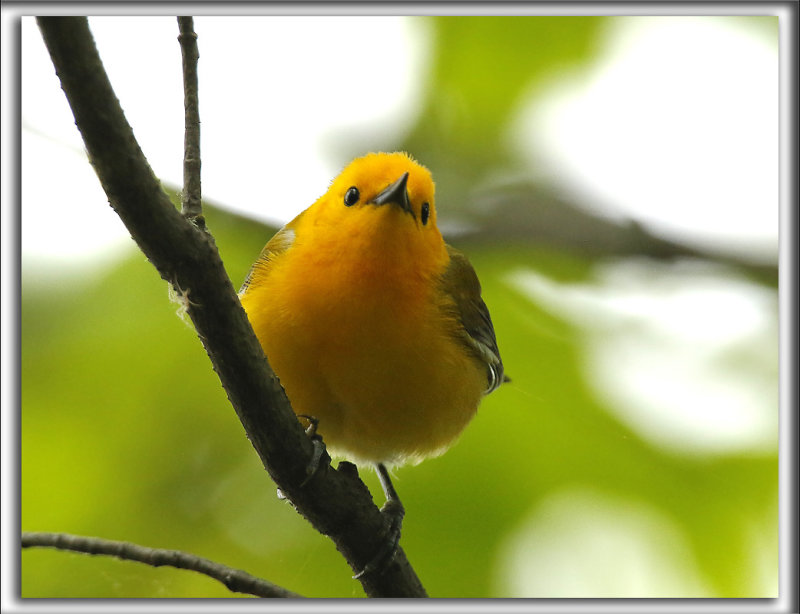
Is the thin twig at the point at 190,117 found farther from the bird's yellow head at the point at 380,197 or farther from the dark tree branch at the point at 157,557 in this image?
the dark tree branch at the point at 157,557

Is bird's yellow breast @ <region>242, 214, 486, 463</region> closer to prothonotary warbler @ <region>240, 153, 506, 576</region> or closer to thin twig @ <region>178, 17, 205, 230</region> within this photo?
prothonotary warbler @ <region>240, 153, 506, 576</region>

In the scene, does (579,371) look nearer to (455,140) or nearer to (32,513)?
(455,140)

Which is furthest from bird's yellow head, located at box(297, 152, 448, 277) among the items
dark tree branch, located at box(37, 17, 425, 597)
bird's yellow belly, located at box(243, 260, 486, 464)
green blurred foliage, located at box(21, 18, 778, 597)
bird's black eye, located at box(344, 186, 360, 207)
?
dark tree branch, located at box(37, 17, 425, 597)

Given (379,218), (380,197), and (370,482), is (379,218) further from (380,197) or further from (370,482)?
(370,482)

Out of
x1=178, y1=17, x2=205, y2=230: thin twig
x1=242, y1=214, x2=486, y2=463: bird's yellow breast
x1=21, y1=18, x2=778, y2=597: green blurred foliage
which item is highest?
x1=178, y1=17, x2=205, y2=230: thin twig

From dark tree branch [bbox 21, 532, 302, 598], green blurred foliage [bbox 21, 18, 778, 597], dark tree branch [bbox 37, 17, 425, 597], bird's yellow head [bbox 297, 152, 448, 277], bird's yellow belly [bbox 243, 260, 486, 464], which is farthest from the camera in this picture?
green blurred foliage [bbox 21, 18, 778, 597]

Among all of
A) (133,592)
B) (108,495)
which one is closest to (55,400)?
(108,495)
